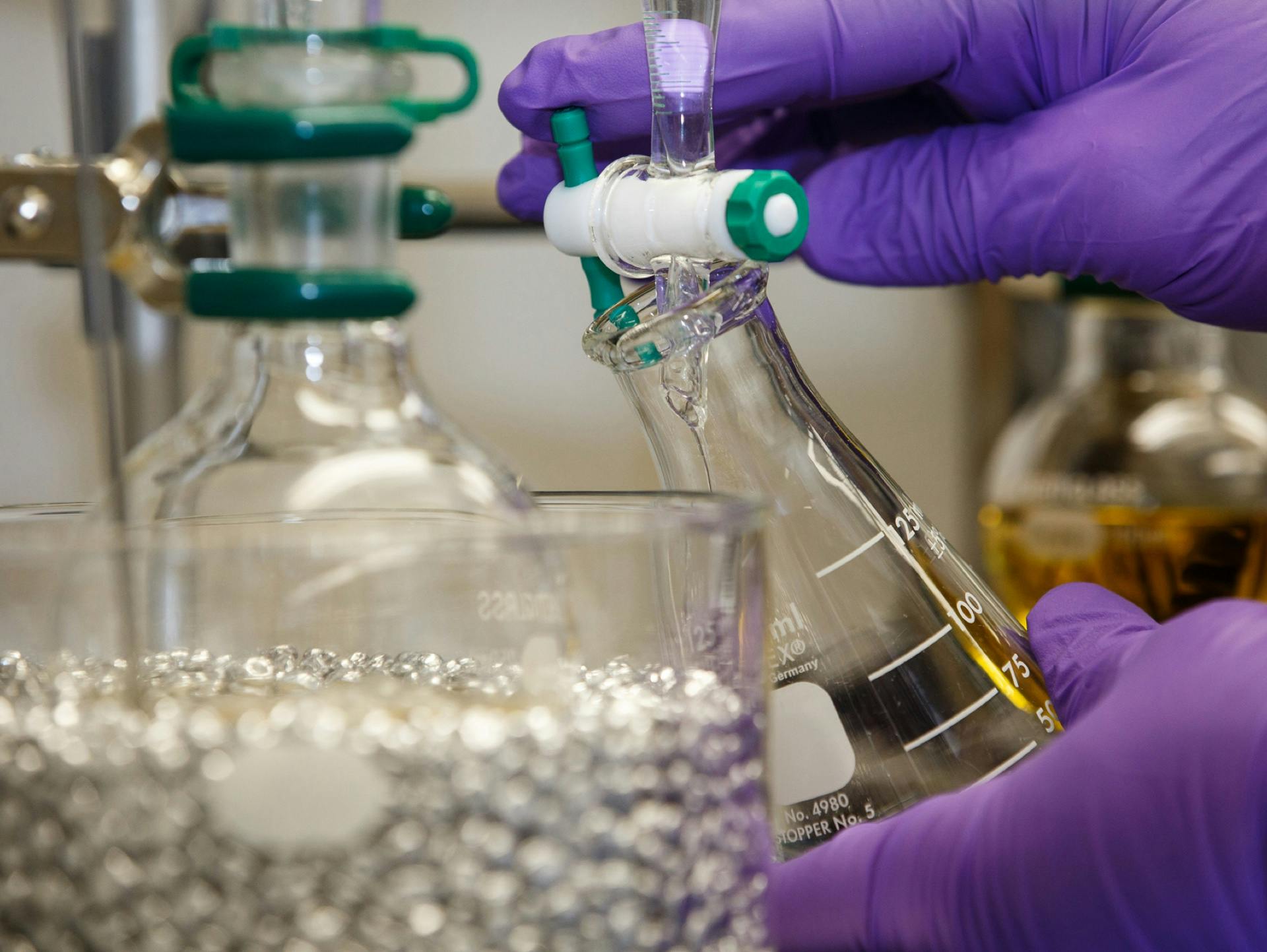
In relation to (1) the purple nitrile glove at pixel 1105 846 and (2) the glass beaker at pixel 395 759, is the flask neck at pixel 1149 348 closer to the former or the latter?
(1) the purple nitrile glove at pixel 1105 846

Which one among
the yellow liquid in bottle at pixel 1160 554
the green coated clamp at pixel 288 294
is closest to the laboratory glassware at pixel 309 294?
the green coated clamp at pixel 288 294

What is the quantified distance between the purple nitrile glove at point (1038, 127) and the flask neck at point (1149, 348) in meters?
0.43

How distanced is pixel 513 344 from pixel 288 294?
0.87 metres

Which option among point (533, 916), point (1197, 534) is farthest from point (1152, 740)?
point (1197, 534)

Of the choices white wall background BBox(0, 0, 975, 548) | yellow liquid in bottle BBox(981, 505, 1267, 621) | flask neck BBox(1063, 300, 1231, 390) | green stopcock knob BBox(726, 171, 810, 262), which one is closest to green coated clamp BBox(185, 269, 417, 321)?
green stopcock knob BBox(726, 171, 810, 262)

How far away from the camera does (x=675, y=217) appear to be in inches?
18.4

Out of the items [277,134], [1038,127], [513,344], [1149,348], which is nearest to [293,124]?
[277,134]

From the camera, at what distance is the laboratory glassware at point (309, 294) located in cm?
31

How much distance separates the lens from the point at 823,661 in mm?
497

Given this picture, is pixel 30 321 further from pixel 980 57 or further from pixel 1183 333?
pixel 1183 333

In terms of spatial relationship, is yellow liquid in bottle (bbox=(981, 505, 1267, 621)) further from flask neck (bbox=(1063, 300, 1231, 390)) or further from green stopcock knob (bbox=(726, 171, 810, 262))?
green stopcock knob (bbox=(726, 171, 810, 262))

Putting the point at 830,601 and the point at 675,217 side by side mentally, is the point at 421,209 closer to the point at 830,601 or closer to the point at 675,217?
the point at 675,217

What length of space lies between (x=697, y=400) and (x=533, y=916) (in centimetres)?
28

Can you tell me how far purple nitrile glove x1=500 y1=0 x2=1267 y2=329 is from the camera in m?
0.69
